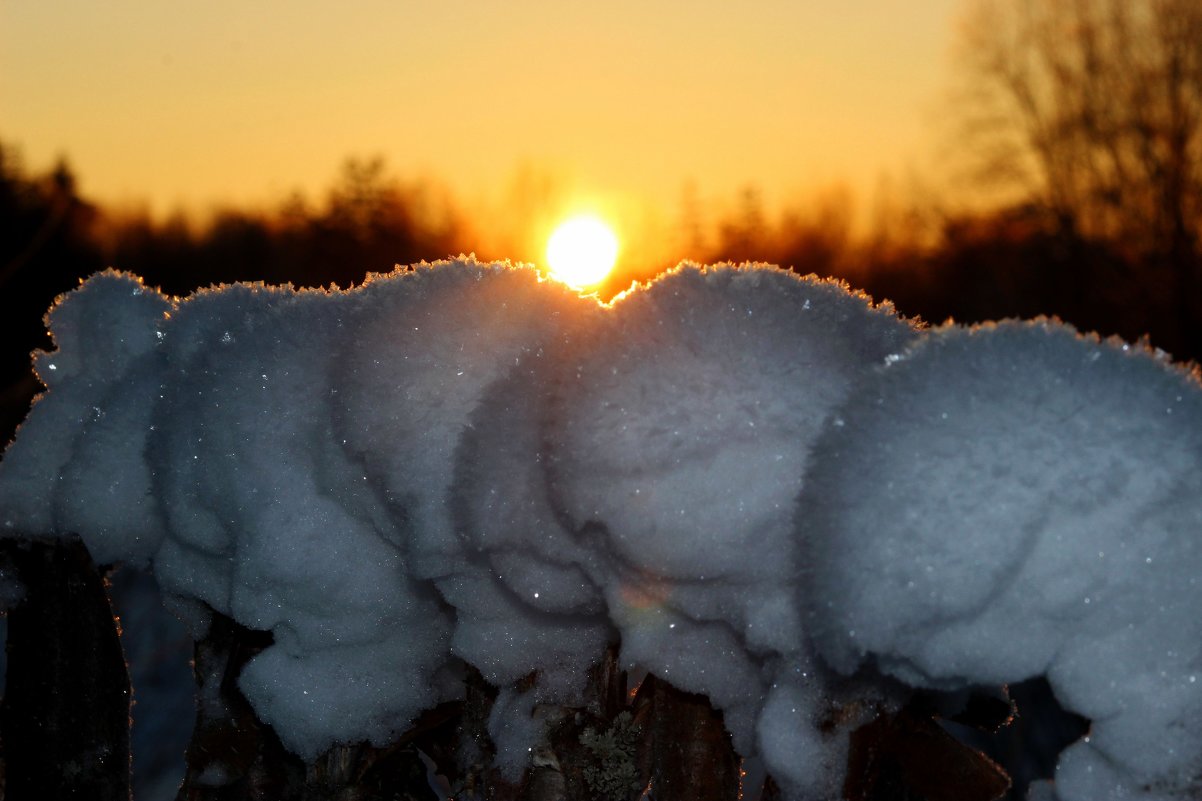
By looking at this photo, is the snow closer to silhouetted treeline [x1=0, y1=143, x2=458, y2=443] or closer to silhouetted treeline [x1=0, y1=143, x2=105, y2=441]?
silhouetted treeline [x1=0, y1=143, x2=458, y2=443]

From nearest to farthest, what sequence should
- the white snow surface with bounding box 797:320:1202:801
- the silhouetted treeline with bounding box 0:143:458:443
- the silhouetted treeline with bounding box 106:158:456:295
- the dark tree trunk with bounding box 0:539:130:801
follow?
the white snow surface with bounding box 797:320:1202:801, the dark tree trunk with bounding box 0:539:130:801, the silhouetted treeline with bounding box 0:143:458:443, the silhouetted treeline with bounding box 106:158:456:295

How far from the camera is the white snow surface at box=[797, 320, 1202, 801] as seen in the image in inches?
50.4

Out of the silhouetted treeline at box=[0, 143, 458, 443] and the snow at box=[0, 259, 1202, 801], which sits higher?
the snow at box=[0, 259, 1202, 801]

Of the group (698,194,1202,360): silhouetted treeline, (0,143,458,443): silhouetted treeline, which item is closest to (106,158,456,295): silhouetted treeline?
(0,143,458,443): silhouetted treeline

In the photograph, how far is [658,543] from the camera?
4.68 feet

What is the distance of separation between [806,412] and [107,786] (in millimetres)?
1396

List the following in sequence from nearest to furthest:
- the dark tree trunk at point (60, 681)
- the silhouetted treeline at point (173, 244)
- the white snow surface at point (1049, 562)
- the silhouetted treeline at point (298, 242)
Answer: the white snow surface at point (1049, 562)
the dark tree trunk at point (60, 681)
the silhouetted treeline at point (173, 244)
the silhouetted treeline at point (298, 242)

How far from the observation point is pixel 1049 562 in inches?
50.3

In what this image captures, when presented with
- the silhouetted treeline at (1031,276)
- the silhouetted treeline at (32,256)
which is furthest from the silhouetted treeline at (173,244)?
the silhouetted treeline at (1031,276)

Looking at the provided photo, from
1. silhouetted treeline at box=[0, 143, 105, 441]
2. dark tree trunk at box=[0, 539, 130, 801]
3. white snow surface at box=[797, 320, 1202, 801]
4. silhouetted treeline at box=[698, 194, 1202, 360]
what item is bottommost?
silhouetted treeline at box=[698, 194, 1202, 360]

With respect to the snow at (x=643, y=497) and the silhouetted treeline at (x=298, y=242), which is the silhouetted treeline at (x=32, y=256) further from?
the snow at (x=643, y=497)

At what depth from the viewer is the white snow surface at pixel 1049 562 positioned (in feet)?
Result: 4.20

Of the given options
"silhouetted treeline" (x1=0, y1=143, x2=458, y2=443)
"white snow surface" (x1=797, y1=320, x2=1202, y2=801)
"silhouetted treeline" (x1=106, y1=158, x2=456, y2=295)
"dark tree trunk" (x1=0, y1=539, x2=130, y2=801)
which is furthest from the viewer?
"silhouetted treeline" (x1=106, y1=158, x2=456, y2=295)

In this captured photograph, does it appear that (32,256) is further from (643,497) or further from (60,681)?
(643,497)
